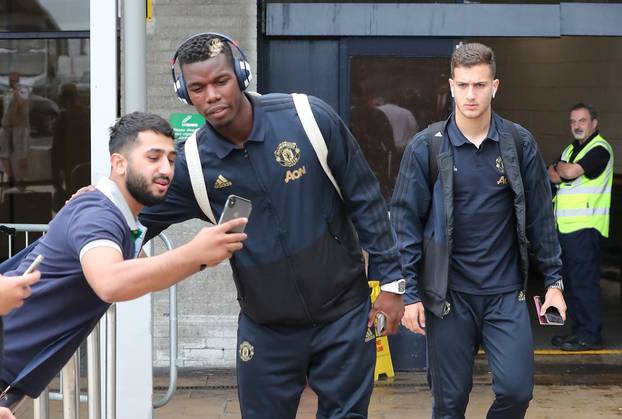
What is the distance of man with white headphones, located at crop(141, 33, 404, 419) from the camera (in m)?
4.52

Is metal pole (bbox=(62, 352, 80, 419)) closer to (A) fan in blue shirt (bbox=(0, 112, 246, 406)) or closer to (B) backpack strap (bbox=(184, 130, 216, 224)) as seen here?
(A) fan in blue shirt (bbox=(0, 112, 246, 406))

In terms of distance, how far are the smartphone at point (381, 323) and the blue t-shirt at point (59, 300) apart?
4.06 ft

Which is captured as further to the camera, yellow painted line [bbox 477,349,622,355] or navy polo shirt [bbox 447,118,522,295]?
yellow painted line [bbox 477,349,622,355]

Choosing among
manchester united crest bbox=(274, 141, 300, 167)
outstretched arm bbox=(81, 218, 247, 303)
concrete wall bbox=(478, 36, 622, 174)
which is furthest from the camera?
concrete wall bbox=(478, 36, 622, 174)

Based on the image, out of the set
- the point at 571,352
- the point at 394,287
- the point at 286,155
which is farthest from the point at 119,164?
the point at 571,352

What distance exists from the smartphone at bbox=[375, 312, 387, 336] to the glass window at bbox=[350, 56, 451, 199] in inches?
148

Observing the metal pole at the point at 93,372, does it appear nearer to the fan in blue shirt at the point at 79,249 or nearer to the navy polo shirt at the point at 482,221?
the fan in blue shirt at the point at 79,249

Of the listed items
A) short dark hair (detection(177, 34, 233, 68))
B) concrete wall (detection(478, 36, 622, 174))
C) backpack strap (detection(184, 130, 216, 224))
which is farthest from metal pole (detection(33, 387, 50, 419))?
concrete wall (detection(478, 36, 622, 174))

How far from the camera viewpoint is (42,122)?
36.4 ft

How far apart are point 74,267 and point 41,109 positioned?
7563mm

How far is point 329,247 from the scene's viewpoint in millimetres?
4629

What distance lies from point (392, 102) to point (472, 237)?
120 inches

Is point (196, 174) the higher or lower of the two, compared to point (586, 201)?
higher

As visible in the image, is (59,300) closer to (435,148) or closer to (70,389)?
(70,389)
